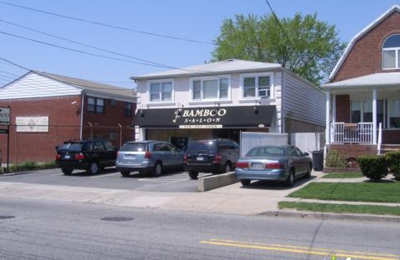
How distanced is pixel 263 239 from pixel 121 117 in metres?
31.5

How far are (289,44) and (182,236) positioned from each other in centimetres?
4469

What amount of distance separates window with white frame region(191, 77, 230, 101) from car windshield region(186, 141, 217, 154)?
26.0 ft

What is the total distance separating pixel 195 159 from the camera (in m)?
20.2

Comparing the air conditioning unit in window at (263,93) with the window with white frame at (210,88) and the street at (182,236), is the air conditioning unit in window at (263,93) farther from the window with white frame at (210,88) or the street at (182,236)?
the street at (182,236)

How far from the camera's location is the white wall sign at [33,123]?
35.9 m

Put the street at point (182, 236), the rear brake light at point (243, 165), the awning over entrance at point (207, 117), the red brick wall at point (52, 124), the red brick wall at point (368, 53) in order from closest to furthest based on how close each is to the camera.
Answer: the street at point (182, 236)
the rear brake light at point (243, 165)
the red brick wall at point (368, 53)
the awning over entrance at point (207, 117)
the red brick wall at point (52, 124)

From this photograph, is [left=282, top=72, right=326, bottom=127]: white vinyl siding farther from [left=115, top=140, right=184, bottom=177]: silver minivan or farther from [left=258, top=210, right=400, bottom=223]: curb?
[left=258, top=210, right=400, bottom=223]: curb

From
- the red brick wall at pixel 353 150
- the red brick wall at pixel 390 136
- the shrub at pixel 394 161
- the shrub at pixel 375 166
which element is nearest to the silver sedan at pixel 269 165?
the shrub at pixel 375 166

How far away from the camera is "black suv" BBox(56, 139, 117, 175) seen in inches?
918

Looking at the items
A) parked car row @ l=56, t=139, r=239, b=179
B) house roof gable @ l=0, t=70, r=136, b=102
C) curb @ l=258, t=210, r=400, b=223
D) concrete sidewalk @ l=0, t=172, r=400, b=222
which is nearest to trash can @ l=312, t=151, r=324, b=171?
parked car row @ l=56, t=139, r=239, b=179

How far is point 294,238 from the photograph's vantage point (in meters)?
8.69

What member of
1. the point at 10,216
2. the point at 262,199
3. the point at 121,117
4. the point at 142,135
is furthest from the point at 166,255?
the point at 121,117

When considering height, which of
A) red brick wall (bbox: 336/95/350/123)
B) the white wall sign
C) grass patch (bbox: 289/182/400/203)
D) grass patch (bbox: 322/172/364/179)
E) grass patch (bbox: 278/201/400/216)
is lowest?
grass patch (bbox: 278/201/400/216)

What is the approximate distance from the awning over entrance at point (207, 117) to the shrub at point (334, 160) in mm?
4735
